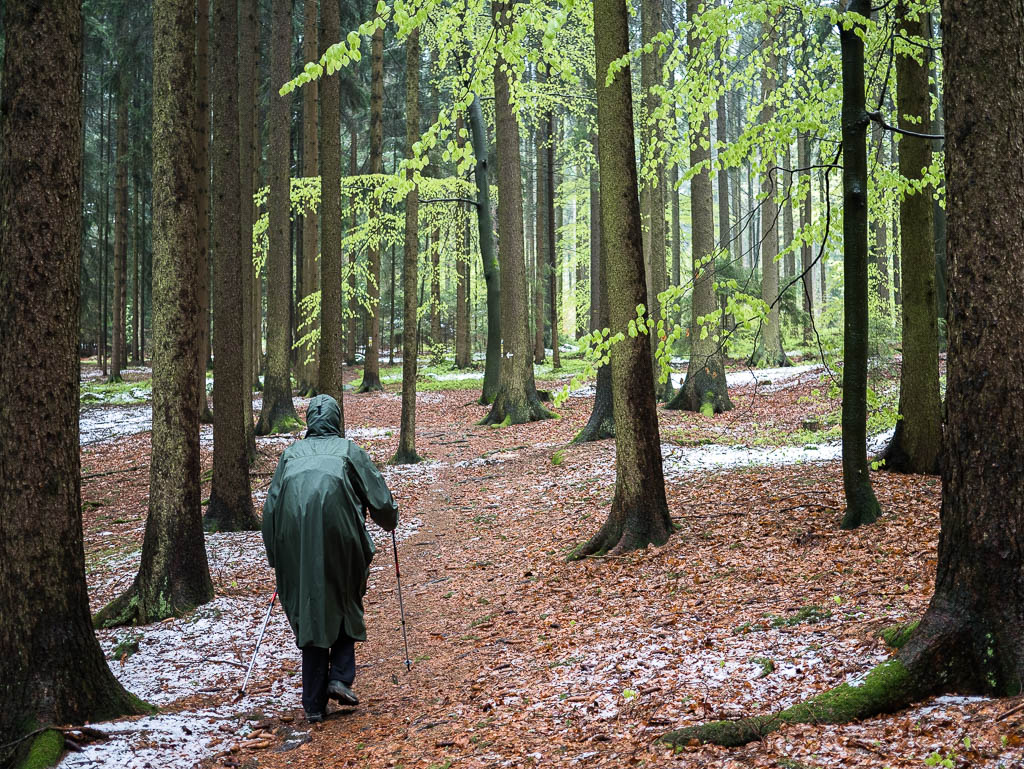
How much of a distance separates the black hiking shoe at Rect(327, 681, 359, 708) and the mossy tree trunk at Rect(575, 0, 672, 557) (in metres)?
3.08

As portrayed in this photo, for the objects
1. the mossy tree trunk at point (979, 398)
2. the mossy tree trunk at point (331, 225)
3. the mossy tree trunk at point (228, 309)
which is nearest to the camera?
the mossy tree trunk at point (979, 398)

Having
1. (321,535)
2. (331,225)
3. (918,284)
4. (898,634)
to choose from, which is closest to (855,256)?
(918,284)

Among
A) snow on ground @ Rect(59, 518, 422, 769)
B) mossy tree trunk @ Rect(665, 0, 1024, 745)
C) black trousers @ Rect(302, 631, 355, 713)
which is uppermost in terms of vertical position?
mossy tree trunk @ Rect(665, 0, 1024, 745)

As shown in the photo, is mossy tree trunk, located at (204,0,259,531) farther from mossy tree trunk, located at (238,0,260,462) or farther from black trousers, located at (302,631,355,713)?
black trousers, located at (302,631,355,713)

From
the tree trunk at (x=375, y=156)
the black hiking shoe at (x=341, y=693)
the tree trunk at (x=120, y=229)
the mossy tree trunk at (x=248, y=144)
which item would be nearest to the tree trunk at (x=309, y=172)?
the mossy tree trunk at (x=248, y=144)

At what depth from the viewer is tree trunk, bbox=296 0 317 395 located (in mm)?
16406

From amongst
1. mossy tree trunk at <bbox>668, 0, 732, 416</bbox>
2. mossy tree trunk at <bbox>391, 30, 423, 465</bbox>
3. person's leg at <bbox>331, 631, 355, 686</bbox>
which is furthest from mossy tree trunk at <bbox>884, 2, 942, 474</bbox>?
mossy tree trunk at <bbox>391, 30, 423, 465</bbox>

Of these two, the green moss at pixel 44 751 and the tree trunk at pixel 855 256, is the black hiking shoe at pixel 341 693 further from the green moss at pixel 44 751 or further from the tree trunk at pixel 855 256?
the tree trunk at pixel 855 256

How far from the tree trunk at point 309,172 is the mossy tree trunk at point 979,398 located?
14593mm

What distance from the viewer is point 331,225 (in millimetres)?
11719

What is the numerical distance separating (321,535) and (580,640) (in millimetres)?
2054

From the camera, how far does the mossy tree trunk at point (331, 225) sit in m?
11.3

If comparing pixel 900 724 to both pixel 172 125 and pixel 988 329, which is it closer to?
pixel 988 329

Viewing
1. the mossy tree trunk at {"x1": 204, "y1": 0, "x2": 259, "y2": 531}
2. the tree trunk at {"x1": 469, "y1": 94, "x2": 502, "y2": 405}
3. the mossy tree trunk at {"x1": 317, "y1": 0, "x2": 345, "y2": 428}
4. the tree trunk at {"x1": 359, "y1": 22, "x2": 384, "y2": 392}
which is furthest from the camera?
the tree trunk at {"x1": 469, "y1": 94, "x2": 502, "y2": 405}
